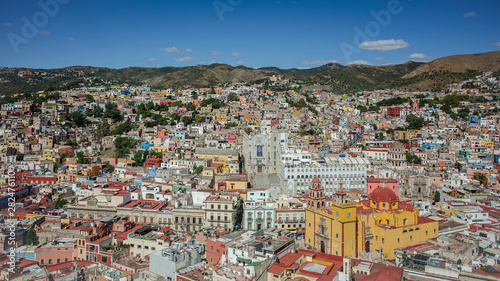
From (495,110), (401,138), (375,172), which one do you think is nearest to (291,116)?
(401,138)

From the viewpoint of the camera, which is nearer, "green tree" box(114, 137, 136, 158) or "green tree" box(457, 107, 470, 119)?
"green tree" box(114, 137, 136, 158)

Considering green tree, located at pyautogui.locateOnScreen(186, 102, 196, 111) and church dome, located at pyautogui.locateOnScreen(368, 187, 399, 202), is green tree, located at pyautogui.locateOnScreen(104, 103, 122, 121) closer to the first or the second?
green tree, located at pyautogui.locateOnScreen(186, 102, 196, 111)

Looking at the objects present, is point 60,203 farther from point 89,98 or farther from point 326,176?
point 89,98

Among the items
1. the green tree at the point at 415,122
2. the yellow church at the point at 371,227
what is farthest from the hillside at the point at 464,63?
the yellow church at the point at 371,227

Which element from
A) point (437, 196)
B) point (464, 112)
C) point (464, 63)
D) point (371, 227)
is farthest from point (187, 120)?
point (464, 63)

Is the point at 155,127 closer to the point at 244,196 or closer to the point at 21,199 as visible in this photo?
the point at 21,199

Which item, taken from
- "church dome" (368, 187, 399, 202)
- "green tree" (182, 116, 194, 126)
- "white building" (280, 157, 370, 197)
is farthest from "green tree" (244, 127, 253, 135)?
"church dome" (368, 187, 399, 202)
